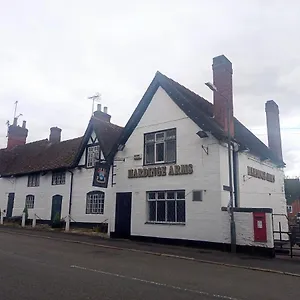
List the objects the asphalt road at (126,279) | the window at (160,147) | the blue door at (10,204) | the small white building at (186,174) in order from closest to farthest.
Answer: the asphalt road at (126,279), the small white building at (186,174), the window at (160,147), the blue door at (10,204)

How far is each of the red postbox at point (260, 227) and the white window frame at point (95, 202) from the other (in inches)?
484

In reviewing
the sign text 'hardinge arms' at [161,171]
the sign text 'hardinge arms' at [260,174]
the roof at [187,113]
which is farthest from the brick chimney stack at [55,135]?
the sign text 'hardinge arms' at [260,174]

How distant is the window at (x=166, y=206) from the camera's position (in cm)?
1702

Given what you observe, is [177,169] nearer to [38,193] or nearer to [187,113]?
[187,113]

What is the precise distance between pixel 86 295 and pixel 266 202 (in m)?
15.8

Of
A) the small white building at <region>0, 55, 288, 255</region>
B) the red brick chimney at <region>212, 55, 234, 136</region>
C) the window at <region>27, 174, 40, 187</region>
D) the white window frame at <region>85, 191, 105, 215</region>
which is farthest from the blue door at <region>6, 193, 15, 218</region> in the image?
the red brick chimney at <region>212, 55, 234, 136</region>

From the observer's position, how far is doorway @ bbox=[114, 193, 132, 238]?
18.9 m

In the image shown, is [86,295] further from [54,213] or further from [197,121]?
[54,213]

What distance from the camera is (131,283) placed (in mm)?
7648

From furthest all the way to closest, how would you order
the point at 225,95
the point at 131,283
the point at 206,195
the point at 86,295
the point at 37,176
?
1. the point at 37,176
2. the point at 225,95
3. the point at 206,195
4. the point at 131,283
5. the point at 86,295

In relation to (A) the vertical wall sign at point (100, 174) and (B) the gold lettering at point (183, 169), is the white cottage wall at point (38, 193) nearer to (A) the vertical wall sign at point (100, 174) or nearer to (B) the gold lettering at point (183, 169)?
(A) the vertical wall sign at point (100, 174)

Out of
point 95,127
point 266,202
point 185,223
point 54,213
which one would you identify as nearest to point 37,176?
point 54,213

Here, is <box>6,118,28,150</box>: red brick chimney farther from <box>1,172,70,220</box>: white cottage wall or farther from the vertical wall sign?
the vertical wall sign

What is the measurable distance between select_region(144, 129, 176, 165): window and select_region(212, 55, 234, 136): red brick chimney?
2.57 meters
